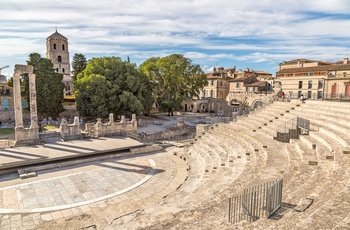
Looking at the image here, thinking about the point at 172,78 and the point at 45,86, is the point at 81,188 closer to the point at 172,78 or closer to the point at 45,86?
the point at 45,86

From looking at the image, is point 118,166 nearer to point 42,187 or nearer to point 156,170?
point 156,170

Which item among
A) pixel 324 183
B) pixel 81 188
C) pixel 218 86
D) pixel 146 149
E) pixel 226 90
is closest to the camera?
pixel 324 183

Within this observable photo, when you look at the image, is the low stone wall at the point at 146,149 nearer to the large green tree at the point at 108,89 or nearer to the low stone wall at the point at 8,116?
the large green tree at the point at 108,89

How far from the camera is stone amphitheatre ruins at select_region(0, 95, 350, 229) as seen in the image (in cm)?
618

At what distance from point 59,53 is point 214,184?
76075 millimetres

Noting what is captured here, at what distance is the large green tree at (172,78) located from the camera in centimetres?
4162

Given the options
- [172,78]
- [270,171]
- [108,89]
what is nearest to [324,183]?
[270,171]

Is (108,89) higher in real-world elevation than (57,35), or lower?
lower

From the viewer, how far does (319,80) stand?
107 ft

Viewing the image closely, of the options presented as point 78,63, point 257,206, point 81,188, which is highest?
point 78,63

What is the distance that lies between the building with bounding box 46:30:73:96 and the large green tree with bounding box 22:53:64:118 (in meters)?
36.4

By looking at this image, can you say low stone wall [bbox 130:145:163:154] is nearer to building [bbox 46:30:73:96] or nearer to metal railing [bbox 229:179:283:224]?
metal railing [bbox 229:179:283:224]

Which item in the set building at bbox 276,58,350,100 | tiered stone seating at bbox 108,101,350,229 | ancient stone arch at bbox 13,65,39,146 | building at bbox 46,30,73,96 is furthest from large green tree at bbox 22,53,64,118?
building at bbox 46,30,73,96

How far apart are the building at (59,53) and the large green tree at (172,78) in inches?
1444
